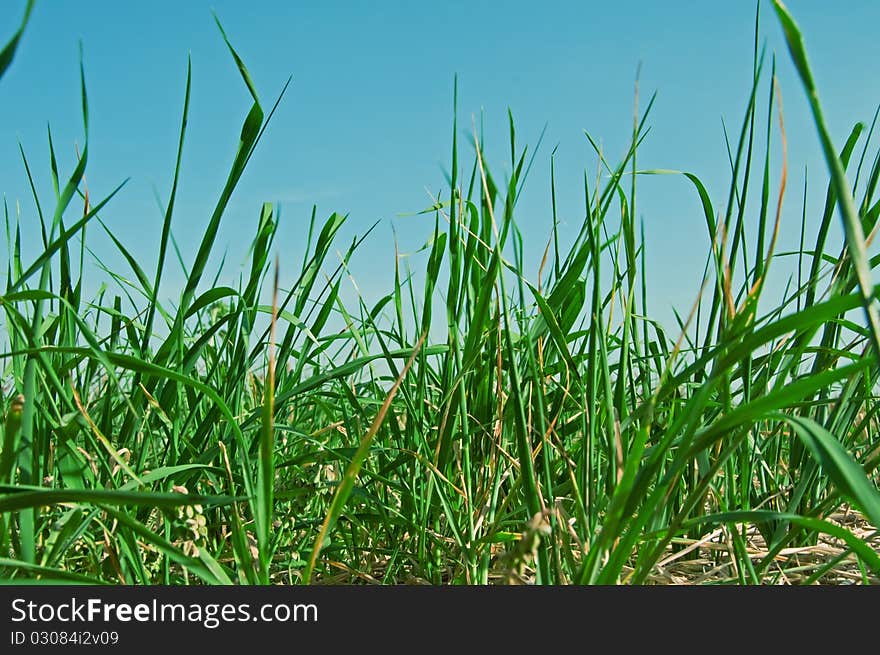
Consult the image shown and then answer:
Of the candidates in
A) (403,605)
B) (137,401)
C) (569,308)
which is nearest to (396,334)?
(569,308)

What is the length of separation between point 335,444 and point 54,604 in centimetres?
123

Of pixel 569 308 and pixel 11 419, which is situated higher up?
pixel 569 308

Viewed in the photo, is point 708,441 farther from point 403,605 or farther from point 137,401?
point 137,401

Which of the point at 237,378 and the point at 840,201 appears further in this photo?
the point at 237,378

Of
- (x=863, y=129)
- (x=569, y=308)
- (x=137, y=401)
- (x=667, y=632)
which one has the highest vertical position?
(x=863, y=129)

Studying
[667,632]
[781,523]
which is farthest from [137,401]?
[781,523]

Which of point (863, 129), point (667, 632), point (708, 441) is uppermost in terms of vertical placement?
point (863, 129)

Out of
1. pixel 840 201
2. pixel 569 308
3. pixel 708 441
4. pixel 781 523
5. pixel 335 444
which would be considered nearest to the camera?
pixel 840 201

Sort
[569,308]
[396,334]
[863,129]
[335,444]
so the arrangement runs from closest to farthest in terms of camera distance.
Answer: [863,129], [569,308], [396,334], [335,444]

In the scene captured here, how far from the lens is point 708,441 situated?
0.54 meters

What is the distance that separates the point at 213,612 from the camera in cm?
61

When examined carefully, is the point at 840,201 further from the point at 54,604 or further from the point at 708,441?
the point at 54,604

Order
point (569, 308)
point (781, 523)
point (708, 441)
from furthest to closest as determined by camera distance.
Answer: point (569, 308)
point (781, 523)
point (708, 441)

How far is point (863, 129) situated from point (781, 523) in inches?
21.8
